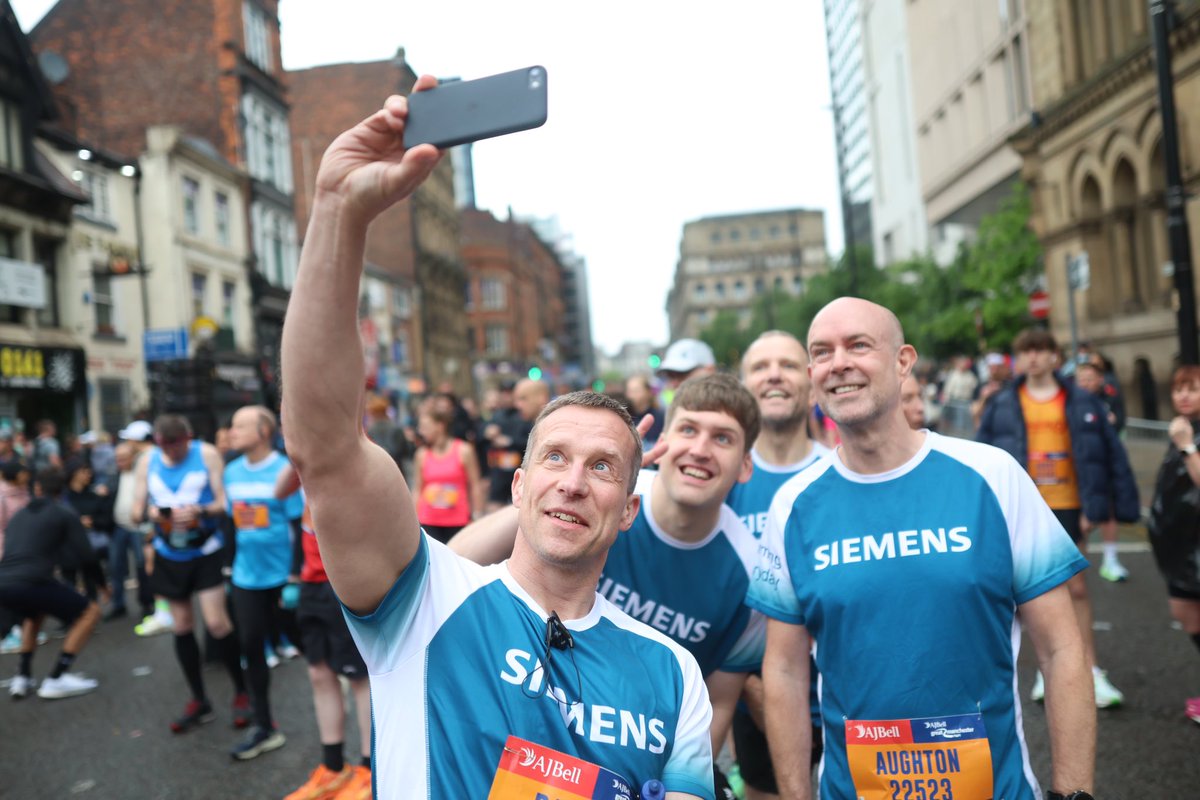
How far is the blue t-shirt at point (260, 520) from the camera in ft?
21.0

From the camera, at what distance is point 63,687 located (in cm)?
787

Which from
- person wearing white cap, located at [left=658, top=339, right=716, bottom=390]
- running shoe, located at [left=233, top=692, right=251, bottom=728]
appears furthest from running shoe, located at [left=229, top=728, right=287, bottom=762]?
person wearing white cap, located at [left=658, top=339, right=716, bottom=390]

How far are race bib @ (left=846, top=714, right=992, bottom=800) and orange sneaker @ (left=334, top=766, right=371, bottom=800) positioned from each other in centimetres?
314

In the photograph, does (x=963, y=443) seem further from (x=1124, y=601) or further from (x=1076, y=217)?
(x=1076, y=217)

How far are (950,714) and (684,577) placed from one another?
3.39 ft

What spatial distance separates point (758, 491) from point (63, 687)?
633cm

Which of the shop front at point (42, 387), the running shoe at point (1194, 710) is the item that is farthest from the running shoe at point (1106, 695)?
the shop front at point (42, 387)

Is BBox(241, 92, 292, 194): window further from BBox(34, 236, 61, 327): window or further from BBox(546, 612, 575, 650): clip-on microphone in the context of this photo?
BBox(546, 612, 575, 650): clip-on microphone

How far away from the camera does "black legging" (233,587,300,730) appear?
618 cm

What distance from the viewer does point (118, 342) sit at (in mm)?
24562

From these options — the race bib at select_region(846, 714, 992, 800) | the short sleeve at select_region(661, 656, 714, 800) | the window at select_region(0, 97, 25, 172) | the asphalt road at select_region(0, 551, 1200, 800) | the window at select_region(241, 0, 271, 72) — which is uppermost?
the window at select_region(241, 0, 271, 72)

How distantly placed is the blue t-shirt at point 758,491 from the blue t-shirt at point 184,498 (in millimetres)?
Answer: 4283

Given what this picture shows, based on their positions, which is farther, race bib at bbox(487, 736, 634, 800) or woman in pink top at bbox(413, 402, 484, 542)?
woman in pink top at bbox(413, 402, 484, 542)

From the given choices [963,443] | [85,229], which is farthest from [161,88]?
[963,443]
